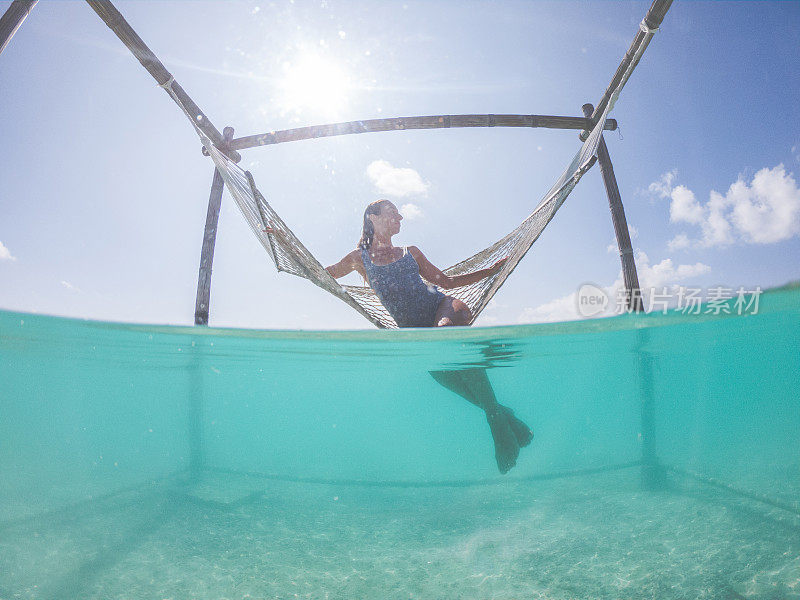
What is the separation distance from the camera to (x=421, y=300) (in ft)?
15.0

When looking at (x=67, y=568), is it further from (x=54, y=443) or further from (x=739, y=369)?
(x=54, y=443)

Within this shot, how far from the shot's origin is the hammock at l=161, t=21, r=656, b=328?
171 inches

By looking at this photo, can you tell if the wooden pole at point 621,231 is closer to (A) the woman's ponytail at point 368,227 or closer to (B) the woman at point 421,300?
(B) the woman at point 421,300

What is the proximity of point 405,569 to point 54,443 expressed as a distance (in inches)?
1749

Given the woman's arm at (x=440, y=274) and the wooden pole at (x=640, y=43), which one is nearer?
the wooden pole at (x=640, y=43)

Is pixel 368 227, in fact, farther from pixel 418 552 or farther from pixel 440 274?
pixel 418 552

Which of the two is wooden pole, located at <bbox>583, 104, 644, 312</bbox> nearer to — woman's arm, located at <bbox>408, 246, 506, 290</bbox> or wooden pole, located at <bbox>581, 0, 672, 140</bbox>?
wooden pole, located at <bbox>581, 0, 672, 140</bbox>

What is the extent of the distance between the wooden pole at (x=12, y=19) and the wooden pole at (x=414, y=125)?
282 centimetres

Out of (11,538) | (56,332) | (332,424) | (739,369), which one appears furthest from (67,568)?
(332,424)

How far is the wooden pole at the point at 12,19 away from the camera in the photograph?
3.02 meters

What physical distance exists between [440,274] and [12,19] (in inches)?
166

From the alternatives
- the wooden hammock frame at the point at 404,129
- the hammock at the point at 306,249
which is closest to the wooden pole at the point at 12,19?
the hammock at the point at 306,249

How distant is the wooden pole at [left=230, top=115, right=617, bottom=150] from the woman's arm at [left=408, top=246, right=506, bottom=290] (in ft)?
6.53

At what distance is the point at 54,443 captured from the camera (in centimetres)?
3597
